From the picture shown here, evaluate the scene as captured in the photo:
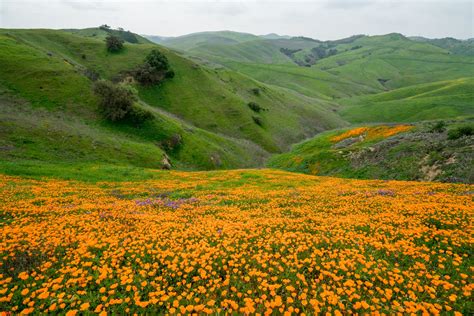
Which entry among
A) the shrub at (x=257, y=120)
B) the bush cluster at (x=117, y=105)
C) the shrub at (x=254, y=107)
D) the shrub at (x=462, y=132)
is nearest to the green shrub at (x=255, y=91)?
the shrub at (x=254, y=107)

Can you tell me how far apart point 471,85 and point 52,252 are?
187 metres

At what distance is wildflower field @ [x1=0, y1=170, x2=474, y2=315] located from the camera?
255 inches

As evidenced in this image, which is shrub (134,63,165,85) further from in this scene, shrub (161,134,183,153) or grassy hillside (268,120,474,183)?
grassy hillside (268,120,474,183)

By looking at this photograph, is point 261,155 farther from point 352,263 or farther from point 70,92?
point 352,263

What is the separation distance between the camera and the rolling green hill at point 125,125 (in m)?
40.0

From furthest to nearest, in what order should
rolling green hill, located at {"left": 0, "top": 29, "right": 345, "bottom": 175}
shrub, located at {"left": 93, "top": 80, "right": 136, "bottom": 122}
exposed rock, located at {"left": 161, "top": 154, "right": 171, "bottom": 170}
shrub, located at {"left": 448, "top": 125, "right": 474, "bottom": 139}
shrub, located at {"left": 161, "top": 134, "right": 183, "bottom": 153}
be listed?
shrub, located at {"left": 161, "top": 134, "right": 183, "bottom": 153}
shrub, located at {"left": 93, "top": 80, "right": 136, "bottom": 122}
exposed rock, located at {"left": 161, "top": 154, "right": 171, "bottom": 170}
rolling green hill, located at {"left": 0, "top": 29, "right": 345, "bottom": 175}
shrub, located at {"left": 448, "top": 125, "right": 474, "bottom": 139}

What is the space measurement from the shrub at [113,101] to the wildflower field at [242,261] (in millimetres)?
39883

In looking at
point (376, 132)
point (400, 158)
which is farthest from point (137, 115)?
point (376, 132)

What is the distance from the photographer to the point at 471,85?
442 ft

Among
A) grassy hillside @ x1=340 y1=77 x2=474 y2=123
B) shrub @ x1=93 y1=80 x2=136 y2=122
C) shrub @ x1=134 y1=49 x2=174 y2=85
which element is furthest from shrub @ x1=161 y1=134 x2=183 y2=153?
grassy hillside @ x1=340 y1=77 x2=474 y2=123

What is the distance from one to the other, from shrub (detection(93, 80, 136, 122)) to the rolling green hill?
6.28 ft

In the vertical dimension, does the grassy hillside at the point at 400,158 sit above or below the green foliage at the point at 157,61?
below

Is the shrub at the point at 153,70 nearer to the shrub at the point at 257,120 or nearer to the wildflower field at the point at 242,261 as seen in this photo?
the shrub at the point at 257,120

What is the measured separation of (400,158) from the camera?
3866 centimetres
